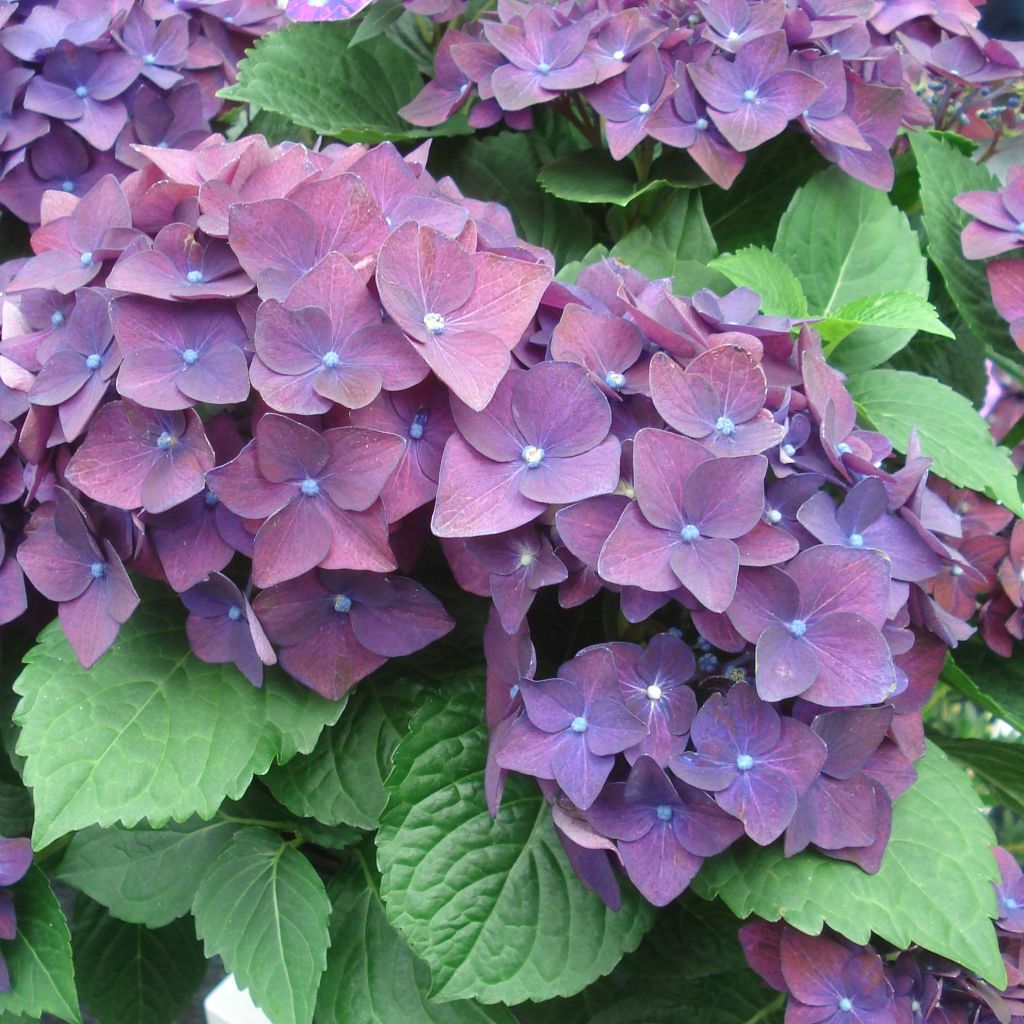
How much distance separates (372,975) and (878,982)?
1.20ft

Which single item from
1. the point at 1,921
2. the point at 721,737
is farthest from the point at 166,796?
the point at 721,737

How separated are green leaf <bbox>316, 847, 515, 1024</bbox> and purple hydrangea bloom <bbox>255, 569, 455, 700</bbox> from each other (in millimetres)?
234

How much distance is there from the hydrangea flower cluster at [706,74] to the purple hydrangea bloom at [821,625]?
1.30 ft

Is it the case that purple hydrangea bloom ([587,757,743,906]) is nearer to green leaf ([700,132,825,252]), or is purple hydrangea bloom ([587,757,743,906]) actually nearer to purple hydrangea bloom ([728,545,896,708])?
purple hydrangea bloom ([728,545,896,708])

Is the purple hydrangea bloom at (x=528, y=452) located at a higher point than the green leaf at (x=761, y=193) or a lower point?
higher

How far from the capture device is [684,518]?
22.1 inches

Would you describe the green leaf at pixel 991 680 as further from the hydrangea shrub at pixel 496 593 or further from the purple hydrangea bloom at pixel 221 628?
the purple hydrangea bloom at pixel 221 628

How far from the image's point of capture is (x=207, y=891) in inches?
30.1

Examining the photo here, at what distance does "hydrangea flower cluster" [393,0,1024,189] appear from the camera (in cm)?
84

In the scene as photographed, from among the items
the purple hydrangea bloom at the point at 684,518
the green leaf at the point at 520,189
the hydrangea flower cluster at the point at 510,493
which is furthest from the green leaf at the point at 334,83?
the purple hydrangea bloom at the point at 684,518

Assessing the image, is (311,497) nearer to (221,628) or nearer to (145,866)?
(221,628)

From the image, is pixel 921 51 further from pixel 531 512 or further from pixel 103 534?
pixel 103 534

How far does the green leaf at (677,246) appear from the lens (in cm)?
85

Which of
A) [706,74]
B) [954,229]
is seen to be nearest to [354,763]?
[706,74]
